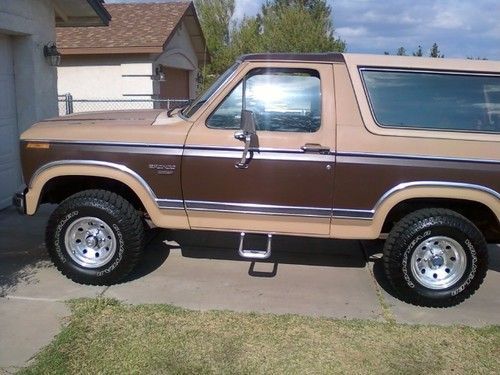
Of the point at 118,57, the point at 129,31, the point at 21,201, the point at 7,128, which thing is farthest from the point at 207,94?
the point at 129,31

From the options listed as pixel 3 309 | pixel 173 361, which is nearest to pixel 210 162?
pixel 173 361

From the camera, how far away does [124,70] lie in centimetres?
1477

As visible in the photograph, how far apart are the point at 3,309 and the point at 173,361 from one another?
5.44 feet

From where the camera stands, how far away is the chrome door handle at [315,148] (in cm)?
448

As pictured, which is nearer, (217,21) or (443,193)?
(443,193)

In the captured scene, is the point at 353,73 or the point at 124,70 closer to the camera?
the point at 353,73

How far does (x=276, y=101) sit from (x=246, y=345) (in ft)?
6.86

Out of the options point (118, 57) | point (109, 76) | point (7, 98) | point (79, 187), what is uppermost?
point (118, 57)

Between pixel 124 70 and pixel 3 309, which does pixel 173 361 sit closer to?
pixel 3 309

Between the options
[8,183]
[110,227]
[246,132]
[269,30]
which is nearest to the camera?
[246,132]

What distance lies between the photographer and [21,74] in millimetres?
7863

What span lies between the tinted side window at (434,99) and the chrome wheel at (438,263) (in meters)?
1.03

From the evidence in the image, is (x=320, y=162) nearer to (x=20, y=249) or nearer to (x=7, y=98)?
(x=20, y=249)

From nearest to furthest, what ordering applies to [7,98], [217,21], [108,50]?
[7,98]
[108,50]
[217,21]
